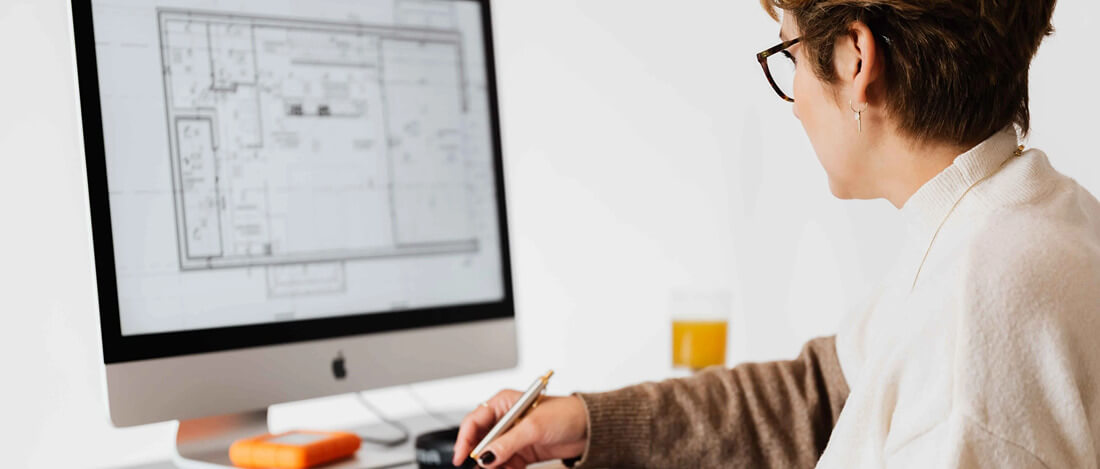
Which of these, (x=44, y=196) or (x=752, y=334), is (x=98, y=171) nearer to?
(x=44, y=196)

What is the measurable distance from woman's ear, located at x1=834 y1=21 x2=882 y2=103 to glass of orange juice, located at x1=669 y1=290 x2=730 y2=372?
0.69m

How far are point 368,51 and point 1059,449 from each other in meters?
0.78

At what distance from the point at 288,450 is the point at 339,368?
14 cm

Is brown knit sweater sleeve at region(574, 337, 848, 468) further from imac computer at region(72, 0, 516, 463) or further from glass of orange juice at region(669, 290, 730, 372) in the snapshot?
glass of orange juice at region(669, 290, 730, 372)

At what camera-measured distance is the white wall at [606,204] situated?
150 centimetres

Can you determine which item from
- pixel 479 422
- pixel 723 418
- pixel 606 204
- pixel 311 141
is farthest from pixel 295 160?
pixel 606 204

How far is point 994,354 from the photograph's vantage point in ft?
2.18

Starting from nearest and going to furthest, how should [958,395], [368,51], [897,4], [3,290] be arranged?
[958,395], [897,4], [368,51], [3,290]

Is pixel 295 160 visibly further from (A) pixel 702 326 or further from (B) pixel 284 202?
(A) pixel 702 326

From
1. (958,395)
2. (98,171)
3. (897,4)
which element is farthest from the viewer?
(98,171)

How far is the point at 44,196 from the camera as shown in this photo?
153cm

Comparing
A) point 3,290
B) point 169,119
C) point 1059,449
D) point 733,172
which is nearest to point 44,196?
point 3,290

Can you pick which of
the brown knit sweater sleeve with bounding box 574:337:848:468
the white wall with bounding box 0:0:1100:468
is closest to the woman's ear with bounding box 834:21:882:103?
the brown knit sweater sleeve with bounding box 574:337:848:468

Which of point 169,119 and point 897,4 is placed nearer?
point 897,4
